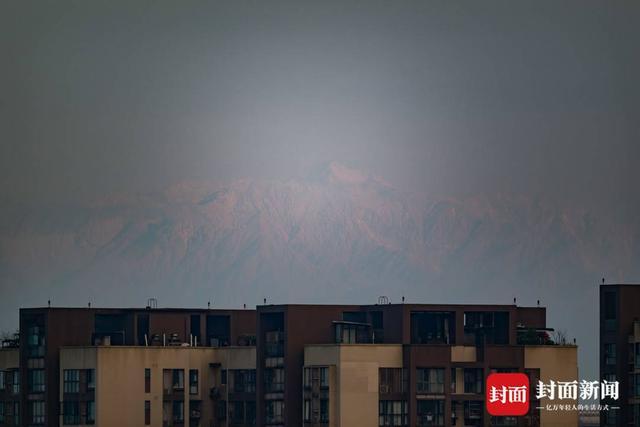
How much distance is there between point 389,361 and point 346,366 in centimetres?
370

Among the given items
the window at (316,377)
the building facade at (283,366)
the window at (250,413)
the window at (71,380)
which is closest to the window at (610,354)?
the building facade at (283,366)

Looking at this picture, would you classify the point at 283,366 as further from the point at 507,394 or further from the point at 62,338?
the point at 62,338

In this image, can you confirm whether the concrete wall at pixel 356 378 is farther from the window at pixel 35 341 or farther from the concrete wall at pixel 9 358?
the concrete wall at pixel 9 358

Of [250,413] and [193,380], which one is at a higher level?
[193,380]

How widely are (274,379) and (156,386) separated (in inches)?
518

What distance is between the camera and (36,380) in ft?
634

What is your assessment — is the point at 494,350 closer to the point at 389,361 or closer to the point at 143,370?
the point at 389,361

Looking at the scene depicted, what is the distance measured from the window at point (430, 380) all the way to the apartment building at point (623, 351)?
751 inches

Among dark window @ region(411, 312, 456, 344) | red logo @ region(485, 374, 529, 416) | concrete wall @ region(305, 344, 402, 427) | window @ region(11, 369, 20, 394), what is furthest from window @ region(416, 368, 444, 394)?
window @ region(11, 369, 20, 394)

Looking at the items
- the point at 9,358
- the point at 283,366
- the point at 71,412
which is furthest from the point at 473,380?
the point at 9,358

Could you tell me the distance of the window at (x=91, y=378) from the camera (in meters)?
188

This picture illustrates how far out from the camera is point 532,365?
178000 mm

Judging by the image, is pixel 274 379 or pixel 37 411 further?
pixel 37 411

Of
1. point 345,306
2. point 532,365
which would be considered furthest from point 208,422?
point 532,365
